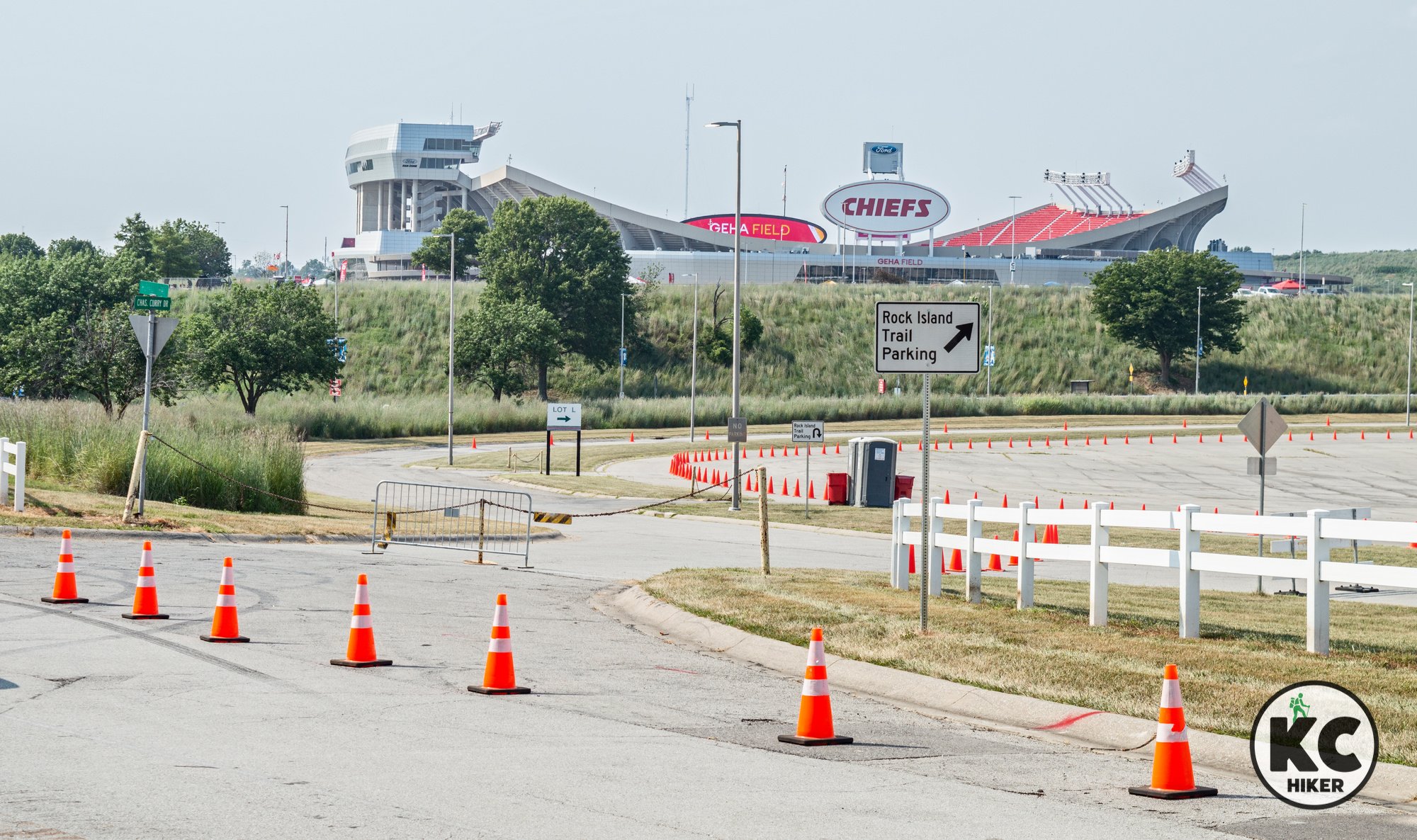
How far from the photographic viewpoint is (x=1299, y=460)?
52125 mm

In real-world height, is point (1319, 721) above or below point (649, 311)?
below

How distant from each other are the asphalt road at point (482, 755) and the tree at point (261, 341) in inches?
2425

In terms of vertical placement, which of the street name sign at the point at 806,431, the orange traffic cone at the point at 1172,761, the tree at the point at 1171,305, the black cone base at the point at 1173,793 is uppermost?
the tree at the point at 1171,305

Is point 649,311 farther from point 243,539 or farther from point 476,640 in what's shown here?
point 476,640

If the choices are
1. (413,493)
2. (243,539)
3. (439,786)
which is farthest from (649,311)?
(439,786)

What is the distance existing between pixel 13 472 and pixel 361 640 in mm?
14987

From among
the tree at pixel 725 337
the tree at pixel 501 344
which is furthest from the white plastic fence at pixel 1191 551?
the tree at pixel 725 337

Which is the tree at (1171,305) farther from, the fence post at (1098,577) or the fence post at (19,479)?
the fence post at (1098,577)

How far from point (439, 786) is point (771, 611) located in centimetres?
751

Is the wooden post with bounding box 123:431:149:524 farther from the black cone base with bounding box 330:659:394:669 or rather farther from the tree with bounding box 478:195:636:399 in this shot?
the tree with bounding box 478:195:636:399

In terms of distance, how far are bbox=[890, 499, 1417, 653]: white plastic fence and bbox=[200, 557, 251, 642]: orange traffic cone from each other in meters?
6.00

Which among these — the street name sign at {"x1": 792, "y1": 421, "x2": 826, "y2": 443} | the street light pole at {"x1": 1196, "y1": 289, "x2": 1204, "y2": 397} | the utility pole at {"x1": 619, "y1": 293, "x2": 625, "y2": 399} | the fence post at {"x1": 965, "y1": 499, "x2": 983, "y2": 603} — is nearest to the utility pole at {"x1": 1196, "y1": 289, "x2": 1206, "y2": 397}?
the street light pole at {"x1": 1196, "y1": 289, "x2": 1204, "y2": 397}

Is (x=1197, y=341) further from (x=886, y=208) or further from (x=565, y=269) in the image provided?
(x=565, y=269)

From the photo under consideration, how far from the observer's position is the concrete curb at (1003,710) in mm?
8672
